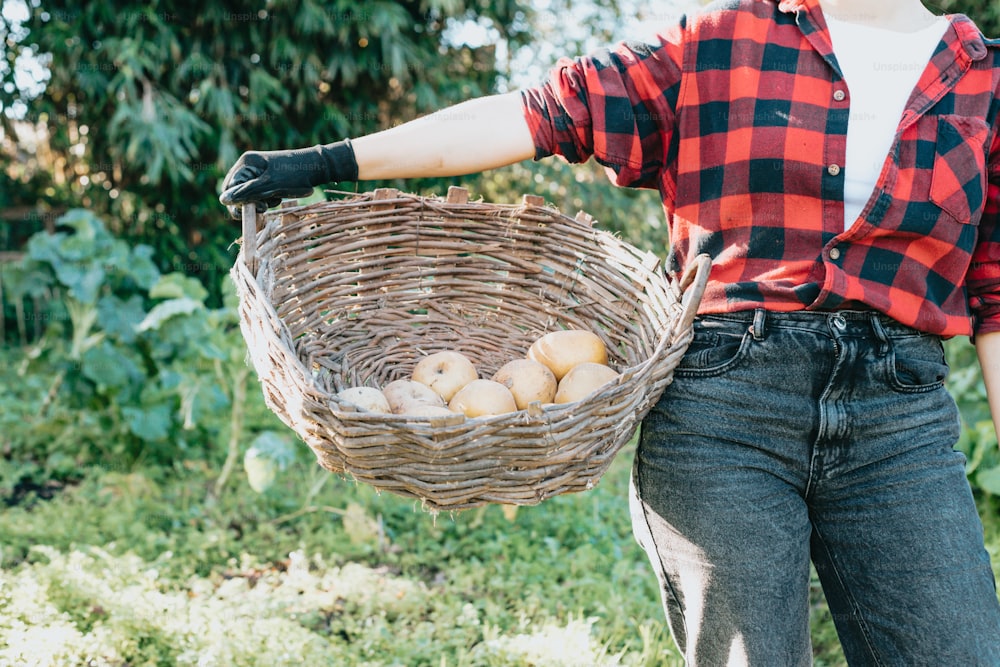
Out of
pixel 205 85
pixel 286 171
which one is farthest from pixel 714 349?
pixel 205 85

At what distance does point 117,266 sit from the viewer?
127 inches

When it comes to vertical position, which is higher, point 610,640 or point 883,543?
point 883,543

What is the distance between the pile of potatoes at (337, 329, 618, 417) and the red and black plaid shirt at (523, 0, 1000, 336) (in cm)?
23

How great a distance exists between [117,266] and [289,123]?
79.7 inches

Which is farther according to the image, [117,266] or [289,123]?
[289,123]

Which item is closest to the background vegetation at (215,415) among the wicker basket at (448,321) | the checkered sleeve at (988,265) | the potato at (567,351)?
the wicker basket at (448,321)

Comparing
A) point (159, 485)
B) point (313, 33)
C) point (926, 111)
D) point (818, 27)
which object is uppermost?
point (818, 27)

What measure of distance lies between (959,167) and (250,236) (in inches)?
41.9

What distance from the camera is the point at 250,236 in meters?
1.39

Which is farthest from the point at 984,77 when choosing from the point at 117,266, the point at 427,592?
the point at 117,266

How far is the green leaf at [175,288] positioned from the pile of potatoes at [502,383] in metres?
1.74

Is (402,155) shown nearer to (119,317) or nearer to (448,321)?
(448,321)

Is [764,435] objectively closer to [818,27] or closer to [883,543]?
[883,543]

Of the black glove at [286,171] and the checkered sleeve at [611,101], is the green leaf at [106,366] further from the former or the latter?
the checkered sleeve at [611,101]
